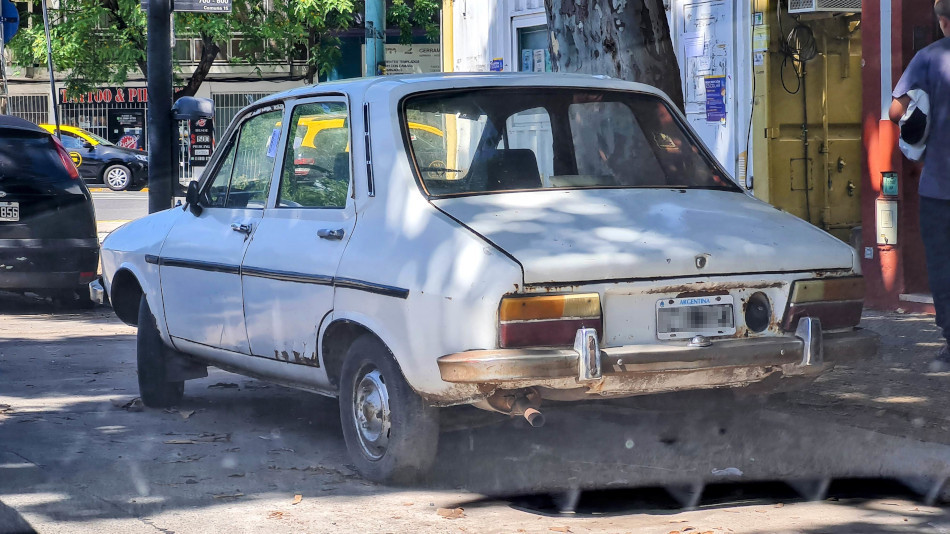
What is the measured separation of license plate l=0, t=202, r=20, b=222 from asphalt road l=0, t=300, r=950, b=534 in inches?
140

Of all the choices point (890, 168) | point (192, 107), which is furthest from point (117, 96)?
point (890, 168)

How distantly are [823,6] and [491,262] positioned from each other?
702 centimetres

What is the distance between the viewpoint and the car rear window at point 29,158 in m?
11.0

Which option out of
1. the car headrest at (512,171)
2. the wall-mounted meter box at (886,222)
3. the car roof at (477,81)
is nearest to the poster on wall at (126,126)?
the wall-mounted meter box at (886,222)

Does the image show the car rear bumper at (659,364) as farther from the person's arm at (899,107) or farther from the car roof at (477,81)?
the person's arm at (899,107)

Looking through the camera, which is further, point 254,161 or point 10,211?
point 10,211

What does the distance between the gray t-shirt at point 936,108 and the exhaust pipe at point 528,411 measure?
335cm

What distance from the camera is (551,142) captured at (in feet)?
19.6

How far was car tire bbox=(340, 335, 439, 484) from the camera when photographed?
202 inches

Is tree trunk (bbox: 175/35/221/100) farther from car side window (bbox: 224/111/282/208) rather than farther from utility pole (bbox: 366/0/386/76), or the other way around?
car side window (bbox: 224/111/282/208)

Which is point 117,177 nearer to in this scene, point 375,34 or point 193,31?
point 193,31

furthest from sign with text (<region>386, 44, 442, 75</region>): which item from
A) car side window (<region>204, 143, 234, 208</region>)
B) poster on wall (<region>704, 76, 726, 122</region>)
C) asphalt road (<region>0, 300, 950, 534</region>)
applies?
asphalt road (<region>0, 300, 950, 534</region>)

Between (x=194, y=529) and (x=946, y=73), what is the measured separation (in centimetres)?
471

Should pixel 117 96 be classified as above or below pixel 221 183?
above
